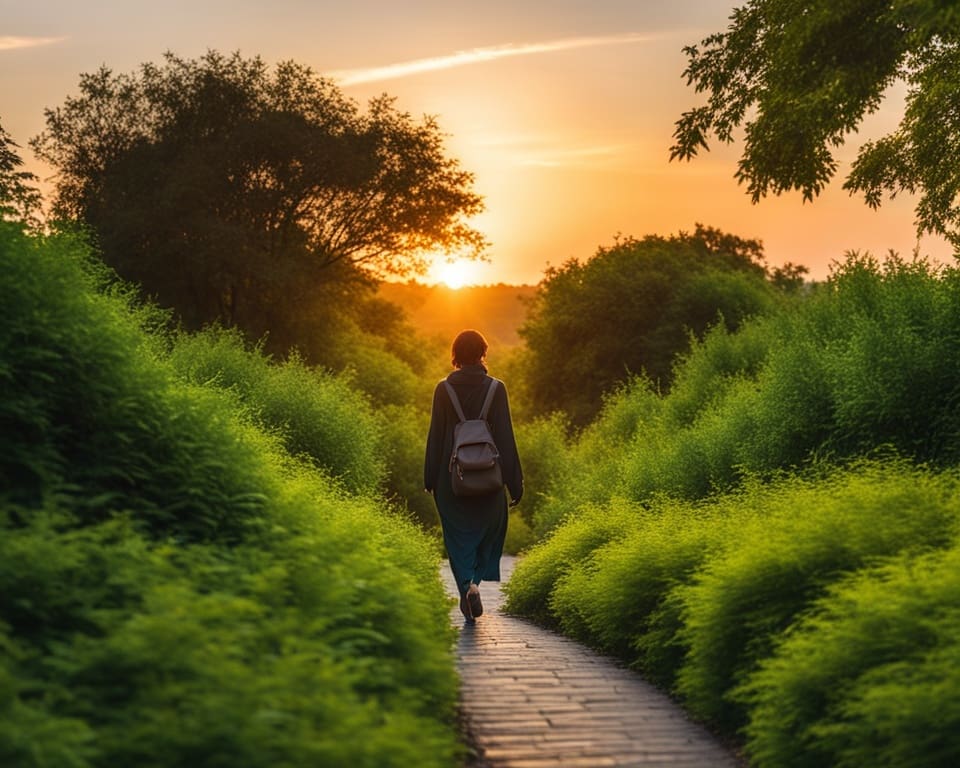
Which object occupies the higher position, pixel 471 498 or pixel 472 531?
pixel 471 498

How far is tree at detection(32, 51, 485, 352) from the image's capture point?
3844 cm

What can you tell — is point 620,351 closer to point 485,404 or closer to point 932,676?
point 485,404

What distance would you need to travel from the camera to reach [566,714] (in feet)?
22.2

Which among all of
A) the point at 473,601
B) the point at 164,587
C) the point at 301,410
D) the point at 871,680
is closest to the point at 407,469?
the point at 301,410

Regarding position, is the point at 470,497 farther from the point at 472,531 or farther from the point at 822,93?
the point at 822,93

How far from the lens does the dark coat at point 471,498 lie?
419 inches

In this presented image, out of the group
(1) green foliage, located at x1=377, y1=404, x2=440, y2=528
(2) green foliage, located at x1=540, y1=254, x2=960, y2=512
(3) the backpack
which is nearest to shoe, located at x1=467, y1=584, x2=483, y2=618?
(3) the backpack

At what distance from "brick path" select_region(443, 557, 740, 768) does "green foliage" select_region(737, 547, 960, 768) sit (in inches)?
18.8

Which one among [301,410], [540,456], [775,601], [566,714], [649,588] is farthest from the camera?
[540,456]

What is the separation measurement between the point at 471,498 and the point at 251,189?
106ft

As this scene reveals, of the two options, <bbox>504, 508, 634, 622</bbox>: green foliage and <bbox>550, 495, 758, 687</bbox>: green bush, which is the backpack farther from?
<bbox>504, 508, 634, 622</bbox>: green foliage

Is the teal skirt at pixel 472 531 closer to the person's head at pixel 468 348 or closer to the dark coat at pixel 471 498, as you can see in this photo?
the dark coat at pixel 471 498

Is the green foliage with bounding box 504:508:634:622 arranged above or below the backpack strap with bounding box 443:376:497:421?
below

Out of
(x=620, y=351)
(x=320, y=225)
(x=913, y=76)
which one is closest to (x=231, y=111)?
(x=320, y=225)
